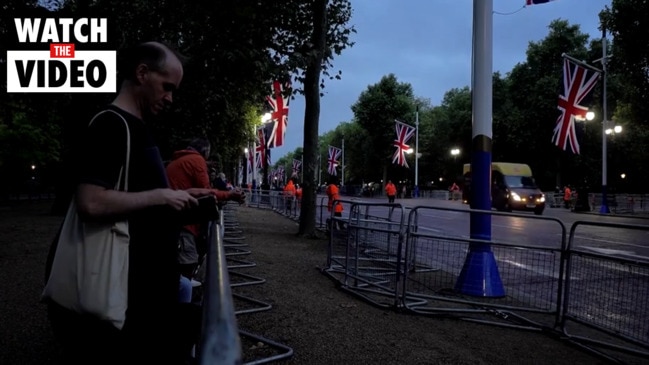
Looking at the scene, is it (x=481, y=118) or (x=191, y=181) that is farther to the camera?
(x=481, y=118)

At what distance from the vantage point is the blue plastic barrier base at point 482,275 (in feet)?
22.4

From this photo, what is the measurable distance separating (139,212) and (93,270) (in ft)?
0.75

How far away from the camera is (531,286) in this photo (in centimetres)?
658

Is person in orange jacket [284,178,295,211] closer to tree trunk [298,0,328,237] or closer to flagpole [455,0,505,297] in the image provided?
tree trunk [298,0,328,237]

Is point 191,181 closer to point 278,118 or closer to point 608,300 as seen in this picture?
point 608,300

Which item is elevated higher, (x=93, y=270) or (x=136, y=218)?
(x=136, y=218)

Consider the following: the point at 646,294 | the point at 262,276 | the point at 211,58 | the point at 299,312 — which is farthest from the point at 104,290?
the point at 211,58

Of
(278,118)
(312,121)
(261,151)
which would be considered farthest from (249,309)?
(261,151)

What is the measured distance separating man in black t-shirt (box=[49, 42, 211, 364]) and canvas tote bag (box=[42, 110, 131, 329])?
0.05 meters

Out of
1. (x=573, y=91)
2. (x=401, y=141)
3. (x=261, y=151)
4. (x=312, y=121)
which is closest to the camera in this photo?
(x=312, y=121)

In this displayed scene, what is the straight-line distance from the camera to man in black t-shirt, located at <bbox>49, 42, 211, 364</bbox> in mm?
1651

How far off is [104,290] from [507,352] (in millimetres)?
4163

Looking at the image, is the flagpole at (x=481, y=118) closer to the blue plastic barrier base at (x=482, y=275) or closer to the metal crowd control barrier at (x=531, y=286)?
the blue plastic barrier base at (x=482, y=275)

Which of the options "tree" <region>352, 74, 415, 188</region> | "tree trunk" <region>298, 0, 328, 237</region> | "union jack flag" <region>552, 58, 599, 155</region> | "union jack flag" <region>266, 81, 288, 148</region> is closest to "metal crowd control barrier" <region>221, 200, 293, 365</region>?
"tree trunk" <region>298, 0, 328, 237</region>
